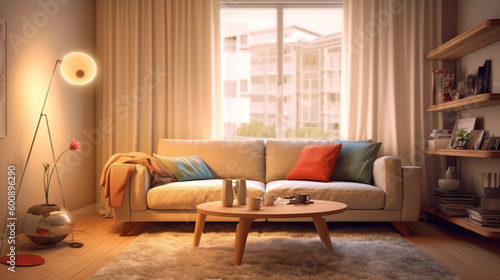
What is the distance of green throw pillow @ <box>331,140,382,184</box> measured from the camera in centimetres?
397

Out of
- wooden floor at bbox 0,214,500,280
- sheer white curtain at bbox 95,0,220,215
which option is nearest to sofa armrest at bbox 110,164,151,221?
wooden floor at bbox 0,214,500,280

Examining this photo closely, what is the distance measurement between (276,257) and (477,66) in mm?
2646

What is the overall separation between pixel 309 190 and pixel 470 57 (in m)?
2.07

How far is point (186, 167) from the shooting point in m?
3.98

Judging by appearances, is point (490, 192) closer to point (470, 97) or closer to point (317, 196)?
point (470, 97)

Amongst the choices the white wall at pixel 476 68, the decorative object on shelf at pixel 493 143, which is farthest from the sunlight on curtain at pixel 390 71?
the decorative object on shelf at pixel 493 143

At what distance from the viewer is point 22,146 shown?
11.4 feet

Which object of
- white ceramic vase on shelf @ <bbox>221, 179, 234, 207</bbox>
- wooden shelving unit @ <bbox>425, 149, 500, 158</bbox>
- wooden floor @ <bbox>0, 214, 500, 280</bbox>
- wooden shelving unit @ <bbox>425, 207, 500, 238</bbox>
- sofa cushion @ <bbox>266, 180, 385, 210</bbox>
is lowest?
wooden floor @ <bbox>0, 214, 500, 280</bbox>

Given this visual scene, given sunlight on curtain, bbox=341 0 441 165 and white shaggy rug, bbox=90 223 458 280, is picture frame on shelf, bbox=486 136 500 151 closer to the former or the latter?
white shaggy rug, bbox=90 223 458 280

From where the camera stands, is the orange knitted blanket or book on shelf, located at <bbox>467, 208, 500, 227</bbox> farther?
the orange knitted blanket

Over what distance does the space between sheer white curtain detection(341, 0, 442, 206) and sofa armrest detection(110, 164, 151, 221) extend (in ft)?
7.25

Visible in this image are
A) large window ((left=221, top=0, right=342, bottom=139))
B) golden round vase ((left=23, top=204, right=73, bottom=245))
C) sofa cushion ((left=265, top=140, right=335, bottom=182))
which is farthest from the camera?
large window ((left=221, top=0, right=342, bottom=139))

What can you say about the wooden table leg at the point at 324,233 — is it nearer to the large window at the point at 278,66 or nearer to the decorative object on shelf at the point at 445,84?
the large window at the point at 278,66

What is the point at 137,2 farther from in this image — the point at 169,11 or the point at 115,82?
the point at 115,82
